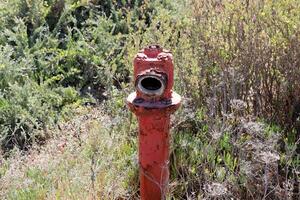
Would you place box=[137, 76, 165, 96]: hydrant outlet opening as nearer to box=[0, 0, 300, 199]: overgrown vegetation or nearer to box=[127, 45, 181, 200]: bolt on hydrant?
box=[127, 45, 181, 200]: bolt on hydrant

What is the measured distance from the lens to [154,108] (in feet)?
7.93

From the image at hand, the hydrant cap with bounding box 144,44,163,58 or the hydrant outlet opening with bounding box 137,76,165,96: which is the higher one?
the hydrant cap with bounding box 144,44,163,58

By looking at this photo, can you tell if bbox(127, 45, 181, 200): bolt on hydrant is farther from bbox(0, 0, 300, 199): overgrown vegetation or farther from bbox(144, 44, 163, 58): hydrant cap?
bbox(0, 0, 300, 199): overgrown vegetation

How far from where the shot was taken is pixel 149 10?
5.03m

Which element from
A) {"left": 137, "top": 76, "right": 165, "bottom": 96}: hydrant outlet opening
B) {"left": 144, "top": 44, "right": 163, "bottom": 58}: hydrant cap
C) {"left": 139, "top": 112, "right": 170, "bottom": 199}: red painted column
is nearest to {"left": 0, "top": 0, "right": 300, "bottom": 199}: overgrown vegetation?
{"left": 139, "top": 112, "right": 170, "bottom": 199}: red painted column

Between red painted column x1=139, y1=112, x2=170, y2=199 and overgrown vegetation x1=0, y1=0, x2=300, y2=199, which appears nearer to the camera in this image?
red painted column x1=139, y1=112, x2=170, y2=199

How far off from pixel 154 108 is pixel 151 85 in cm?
14

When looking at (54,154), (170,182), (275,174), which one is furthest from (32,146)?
(275,174)

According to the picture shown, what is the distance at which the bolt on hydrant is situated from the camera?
95.9 inches

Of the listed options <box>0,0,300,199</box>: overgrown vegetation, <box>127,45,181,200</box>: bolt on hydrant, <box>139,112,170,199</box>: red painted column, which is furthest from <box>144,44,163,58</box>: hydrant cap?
<box>0,0,300,199</box>: overgrown vegetation

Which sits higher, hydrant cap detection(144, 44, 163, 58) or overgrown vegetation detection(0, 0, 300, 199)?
hydrant cap detection(144, 44, 163, 58)

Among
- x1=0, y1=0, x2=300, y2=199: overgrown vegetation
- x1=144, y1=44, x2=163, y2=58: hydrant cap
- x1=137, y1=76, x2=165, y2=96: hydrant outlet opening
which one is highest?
x1=144, y1=44, x2=163, y2=58: hydrant cap

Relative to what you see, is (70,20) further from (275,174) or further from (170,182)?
(275,174)

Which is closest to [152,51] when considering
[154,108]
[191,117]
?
[154,108]
